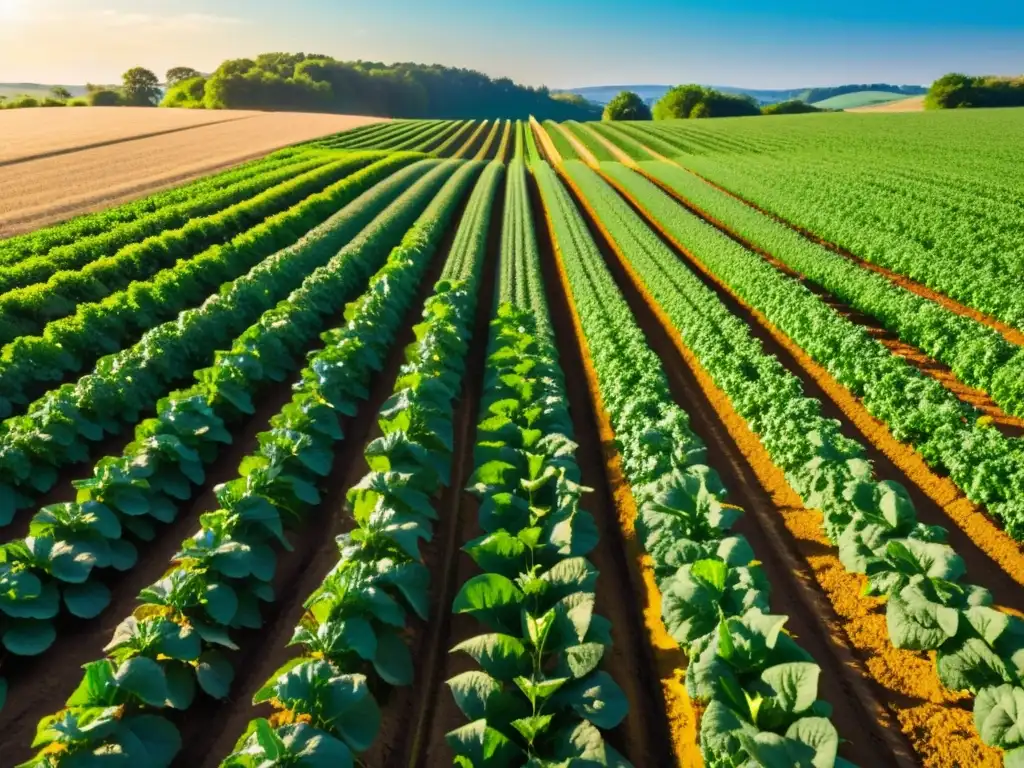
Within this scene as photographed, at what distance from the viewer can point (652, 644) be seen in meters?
6.68

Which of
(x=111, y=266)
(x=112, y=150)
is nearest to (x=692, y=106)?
(x=112, y=150)

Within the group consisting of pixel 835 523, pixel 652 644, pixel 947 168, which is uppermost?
pixel 947 168

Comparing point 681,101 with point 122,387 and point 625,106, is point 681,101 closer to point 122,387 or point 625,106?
point 625,106

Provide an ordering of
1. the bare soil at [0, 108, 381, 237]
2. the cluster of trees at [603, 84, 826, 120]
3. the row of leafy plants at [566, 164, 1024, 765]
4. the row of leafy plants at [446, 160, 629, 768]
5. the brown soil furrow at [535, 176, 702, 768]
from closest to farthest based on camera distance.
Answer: the row of leafy plants at [446, 160, 629, 768] → the row of leafy plants at [566, 164, 1024, 765] → the brown soil furrow at [535, 176, 702, 768] → the bare soil at [0, 108, 381, 237] → the cluster of trees at [603, 84, 826, 120]

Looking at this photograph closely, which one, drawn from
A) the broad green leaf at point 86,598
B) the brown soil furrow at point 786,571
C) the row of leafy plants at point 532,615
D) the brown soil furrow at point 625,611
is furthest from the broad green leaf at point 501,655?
the broad green leaf at point 86,598

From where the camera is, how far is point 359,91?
12256 cm

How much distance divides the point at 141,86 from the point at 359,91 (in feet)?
151

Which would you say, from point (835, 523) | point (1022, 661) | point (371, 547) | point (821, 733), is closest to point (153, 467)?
point (371, 547)

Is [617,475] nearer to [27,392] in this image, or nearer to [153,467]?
[153,467]

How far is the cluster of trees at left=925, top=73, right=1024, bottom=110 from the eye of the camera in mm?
101062

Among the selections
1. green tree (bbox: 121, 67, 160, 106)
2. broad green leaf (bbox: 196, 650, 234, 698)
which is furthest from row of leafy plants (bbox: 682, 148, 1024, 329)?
green tree (bbox: 121, 67, 160, 106)

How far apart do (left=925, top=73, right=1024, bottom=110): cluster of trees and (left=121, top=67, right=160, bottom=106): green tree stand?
15057 cm

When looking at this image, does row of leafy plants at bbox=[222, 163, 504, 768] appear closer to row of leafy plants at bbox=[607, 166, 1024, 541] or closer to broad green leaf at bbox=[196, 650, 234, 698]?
broad green leaf at bbox=[196, 650, 234, 698]

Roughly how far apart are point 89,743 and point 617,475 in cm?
713
